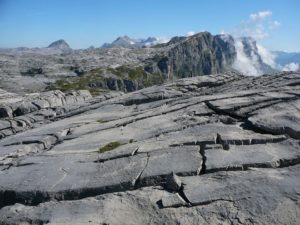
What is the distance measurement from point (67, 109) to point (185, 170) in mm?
37327

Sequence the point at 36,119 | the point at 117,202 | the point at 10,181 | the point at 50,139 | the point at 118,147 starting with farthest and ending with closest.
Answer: the point at 36,119
the point at 50,139
the point at 118,147
the point at 10,181
the point at 117,202

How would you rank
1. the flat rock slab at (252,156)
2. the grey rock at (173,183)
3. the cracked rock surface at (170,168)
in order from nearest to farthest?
the cracked rock surface at (170,168), the grey rock at (173,183), the flat rock slab at (252,156)

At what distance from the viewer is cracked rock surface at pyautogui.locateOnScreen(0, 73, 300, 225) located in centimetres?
1897

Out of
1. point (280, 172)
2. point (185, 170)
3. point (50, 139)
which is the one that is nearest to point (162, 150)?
point (185, 170)

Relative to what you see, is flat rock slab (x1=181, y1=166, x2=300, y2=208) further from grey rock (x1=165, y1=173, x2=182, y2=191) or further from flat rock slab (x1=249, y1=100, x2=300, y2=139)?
flat rock slab (x1=249, y1=100, x2=300, y2=139)

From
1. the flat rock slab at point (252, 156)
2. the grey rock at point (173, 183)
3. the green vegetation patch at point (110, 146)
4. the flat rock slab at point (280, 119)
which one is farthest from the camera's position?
the green vegetation patch at point (110, 146)

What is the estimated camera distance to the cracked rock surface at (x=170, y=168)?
18969 millimetres

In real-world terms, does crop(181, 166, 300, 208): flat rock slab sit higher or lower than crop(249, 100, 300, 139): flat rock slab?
lower

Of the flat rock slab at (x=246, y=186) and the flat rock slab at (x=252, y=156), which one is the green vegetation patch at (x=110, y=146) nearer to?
the flat rock slab at (x=252, y=156)

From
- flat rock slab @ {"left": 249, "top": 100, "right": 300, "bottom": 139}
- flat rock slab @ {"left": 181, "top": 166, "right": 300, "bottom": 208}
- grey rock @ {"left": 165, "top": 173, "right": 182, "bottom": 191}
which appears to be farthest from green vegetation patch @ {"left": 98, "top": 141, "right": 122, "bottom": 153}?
flat rock slab @ {"left": 249, "top": 100, "right": 300, "bottom": 139}

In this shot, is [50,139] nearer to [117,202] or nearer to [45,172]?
[45,172]

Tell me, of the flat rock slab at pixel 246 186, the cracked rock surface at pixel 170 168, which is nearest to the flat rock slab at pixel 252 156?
the cracked rock surface at pixel 170 168

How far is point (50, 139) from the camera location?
111 ft

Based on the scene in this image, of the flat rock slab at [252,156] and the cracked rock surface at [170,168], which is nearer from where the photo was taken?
the cracked rock surface at [170,168]
